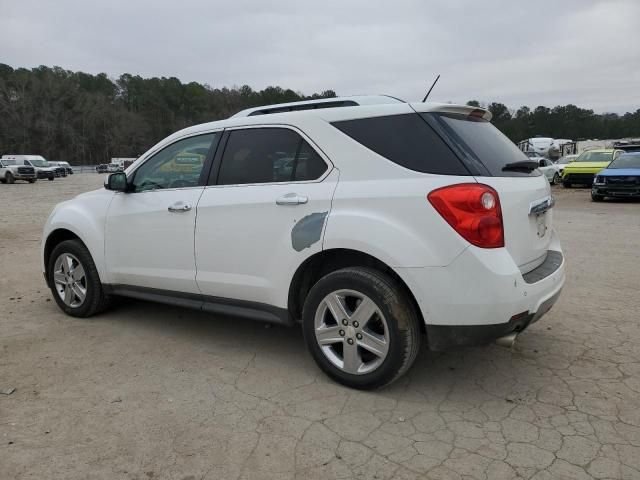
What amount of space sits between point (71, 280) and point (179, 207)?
64.3 inches

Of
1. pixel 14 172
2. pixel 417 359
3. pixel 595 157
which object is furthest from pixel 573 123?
pixel 417 359

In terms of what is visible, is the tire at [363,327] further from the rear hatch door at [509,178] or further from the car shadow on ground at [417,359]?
the rear hatch door at [509,178]

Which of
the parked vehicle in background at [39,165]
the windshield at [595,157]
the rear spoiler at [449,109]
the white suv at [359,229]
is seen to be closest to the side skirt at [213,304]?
the white suv at [359,229]

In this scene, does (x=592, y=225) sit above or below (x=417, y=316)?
below

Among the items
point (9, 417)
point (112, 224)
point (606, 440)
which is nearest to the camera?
point (606, 440)

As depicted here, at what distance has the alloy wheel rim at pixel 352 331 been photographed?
3.12m

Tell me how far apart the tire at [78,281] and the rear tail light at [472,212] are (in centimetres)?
327

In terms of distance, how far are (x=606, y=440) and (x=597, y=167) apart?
2039cm

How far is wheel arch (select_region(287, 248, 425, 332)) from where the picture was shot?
314 centimetres

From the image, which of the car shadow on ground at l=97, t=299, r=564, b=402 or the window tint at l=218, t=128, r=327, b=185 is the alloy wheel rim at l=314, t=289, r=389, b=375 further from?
the window tint at l=218, t=128, r=327, b=185

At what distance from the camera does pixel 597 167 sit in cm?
2034

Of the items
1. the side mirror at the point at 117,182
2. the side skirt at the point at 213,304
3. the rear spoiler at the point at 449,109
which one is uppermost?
the rear spoiler at the point at 449,109

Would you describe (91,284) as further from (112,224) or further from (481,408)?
(481,408)

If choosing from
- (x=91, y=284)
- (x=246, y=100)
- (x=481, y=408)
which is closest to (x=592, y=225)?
(x=481, y=408)
